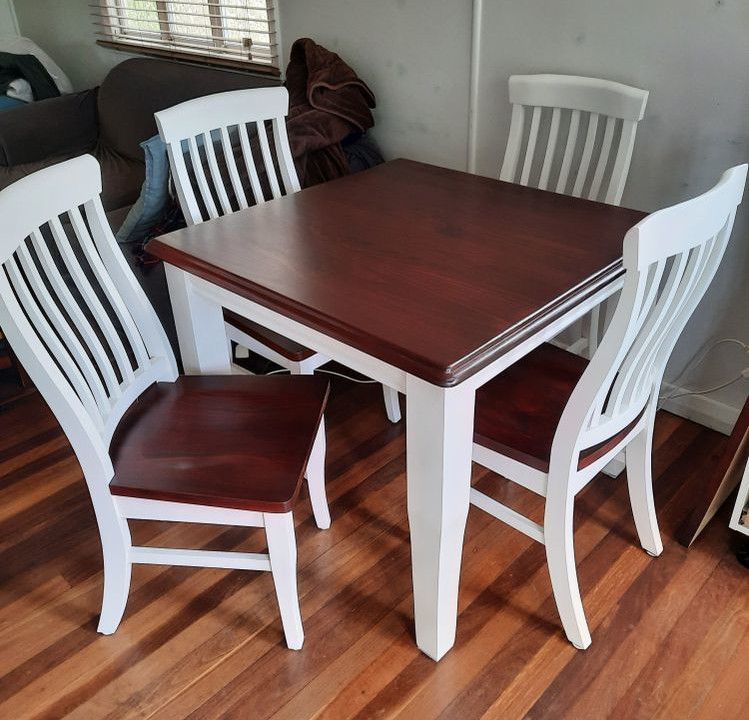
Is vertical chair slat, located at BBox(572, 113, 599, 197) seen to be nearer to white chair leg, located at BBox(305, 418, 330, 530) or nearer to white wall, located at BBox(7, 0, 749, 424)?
white wall, located at BBox(7, 0, 749, 424)

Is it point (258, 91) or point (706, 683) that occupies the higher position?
point (258, 91)

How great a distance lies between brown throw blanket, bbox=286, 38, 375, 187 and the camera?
230 cm

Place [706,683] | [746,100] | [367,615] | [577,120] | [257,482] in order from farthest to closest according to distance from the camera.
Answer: [577,120] < [746,100] < [367,615] < [706,683] < [257,482]

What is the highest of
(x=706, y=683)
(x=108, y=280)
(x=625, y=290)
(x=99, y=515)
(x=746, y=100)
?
(x=746, y=100)

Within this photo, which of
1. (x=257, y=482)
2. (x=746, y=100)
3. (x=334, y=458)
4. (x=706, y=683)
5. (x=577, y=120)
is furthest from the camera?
(x=334, y=458)

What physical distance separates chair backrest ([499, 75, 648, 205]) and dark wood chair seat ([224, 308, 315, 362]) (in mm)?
775

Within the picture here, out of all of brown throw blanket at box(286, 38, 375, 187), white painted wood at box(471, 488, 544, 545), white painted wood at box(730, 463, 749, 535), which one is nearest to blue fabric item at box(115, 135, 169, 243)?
brown throw blanket at box(286, 38, 375, 187)

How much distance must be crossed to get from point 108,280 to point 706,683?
147cm

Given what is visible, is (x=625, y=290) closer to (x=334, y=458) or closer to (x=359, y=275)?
(x=359, y=275)

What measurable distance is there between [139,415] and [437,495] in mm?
679

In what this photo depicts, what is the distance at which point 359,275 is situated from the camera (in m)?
1.38

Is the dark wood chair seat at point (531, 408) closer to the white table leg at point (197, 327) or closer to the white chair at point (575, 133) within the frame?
the white chair at point (575, 133)

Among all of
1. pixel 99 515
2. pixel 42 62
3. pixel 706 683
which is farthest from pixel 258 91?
pixel 42 62

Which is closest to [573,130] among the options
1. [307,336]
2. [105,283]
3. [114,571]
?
[307,336]
